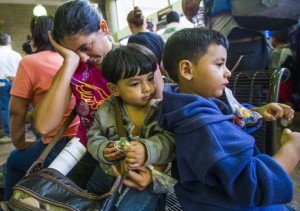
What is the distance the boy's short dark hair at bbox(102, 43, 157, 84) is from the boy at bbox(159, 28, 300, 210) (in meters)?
0.09

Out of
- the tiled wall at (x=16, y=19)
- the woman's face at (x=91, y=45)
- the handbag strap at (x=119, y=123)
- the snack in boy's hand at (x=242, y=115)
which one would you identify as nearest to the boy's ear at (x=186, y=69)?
the snack in boy's hand at (x=242, y=115)

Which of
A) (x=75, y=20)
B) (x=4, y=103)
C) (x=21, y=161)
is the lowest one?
(x=4, y=103)

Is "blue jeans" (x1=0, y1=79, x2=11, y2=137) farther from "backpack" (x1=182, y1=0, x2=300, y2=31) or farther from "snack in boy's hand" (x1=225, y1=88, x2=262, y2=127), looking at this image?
"snack in boy's hand" (x1=225, y1=88, x2=262, y2=127)

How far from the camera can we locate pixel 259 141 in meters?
0.97

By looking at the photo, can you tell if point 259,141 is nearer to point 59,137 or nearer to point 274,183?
point 274,183

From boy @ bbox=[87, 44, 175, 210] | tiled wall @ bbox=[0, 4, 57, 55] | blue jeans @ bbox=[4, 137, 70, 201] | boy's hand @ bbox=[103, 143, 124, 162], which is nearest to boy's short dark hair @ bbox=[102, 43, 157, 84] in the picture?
boy @ bbox=[87, 44, 175, 210]

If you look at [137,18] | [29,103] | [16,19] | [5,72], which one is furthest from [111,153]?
[16,19]

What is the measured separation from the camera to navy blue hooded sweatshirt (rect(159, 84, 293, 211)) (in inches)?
25.0

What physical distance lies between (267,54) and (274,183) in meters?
1.25

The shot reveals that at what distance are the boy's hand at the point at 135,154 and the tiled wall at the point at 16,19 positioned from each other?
387 inches

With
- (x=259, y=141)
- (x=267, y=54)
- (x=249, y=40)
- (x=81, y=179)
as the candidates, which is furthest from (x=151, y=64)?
(x=267, y=54)

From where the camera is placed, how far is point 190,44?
773 mm

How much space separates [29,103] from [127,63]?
791 mm

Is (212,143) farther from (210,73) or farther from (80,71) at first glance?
(80,71)
